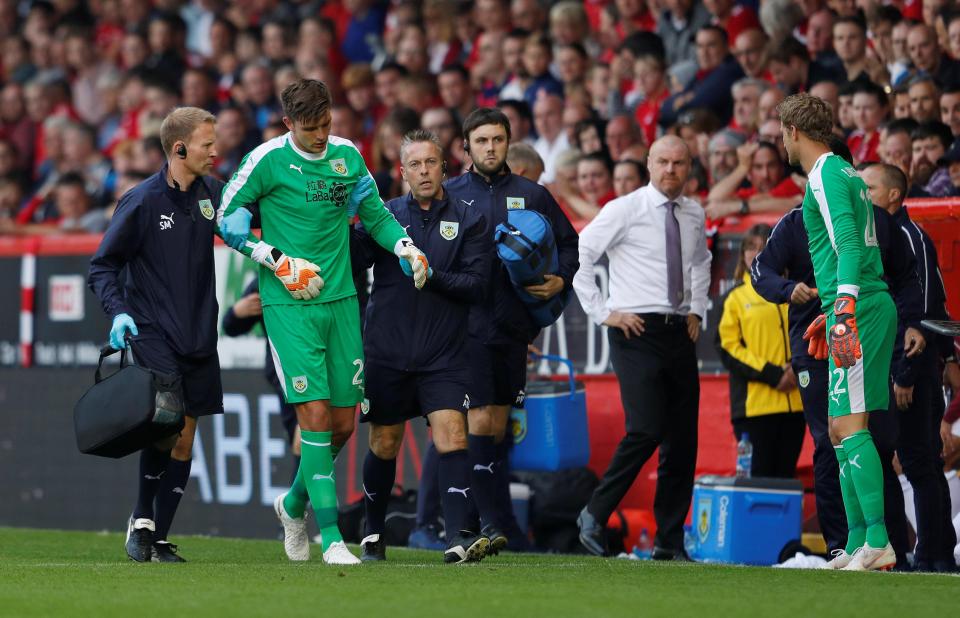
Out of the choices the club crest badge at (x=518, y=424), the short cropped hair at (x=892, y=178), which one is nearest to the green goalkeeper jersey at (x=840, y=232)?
the short cropped hair at (x=892, y=178)

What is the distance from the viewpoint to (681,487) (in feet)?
31.8

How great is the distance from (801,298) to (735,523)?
1.67m

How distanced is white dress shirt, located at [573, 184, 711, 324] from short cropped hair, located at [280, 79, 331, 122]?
234cm

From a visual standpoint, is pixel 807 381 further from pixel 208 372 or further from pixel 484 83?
pixel 484 83

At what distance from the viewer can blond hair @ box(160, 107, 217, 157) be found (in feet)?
27.9

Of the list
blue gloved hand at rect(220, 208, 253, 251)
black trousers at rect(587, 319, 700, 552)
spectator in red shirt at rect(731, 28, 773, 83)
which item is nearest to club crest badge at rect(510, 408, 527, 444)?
black trousers at rect(587, 319, 700, 552)

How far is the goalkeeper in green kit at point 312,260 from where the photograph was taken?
26.5ft

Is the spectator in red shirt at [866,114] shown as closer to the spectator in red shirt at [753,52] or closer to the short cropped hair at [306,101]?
the spectator in red shirt at [753,52]

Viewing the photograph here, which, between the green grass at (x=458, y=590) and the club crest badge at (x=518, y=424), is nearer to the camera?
the green grass at (x=458, y=590)

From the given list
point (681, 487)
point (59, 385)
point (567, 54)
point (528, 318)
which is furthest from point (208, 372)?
point (567, 54)

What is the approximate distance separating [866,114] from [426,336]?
430 centimetres

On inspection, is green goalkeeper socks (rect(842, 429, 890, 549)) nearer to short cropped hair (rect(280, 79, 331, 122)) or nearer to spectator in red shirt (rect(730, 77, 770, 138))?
short cropped hair (rect(280, 79, 331, 122))

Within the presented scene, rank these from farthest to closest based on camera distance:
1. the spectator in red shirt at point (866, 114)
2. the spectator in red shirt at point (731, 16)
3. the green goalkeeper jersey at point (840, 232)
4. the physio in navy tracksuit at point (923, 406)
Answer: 1. the spectator in red shirt at point (731, 16)
2. the spectator in red shirt at point (866, 114)
3. the physio in navy tracksuit at point (923, 406)
4. the green goalkeeper jersey at point (840, 232)

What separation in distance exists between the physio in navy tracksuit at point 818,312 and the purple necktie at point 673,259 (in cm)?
61
